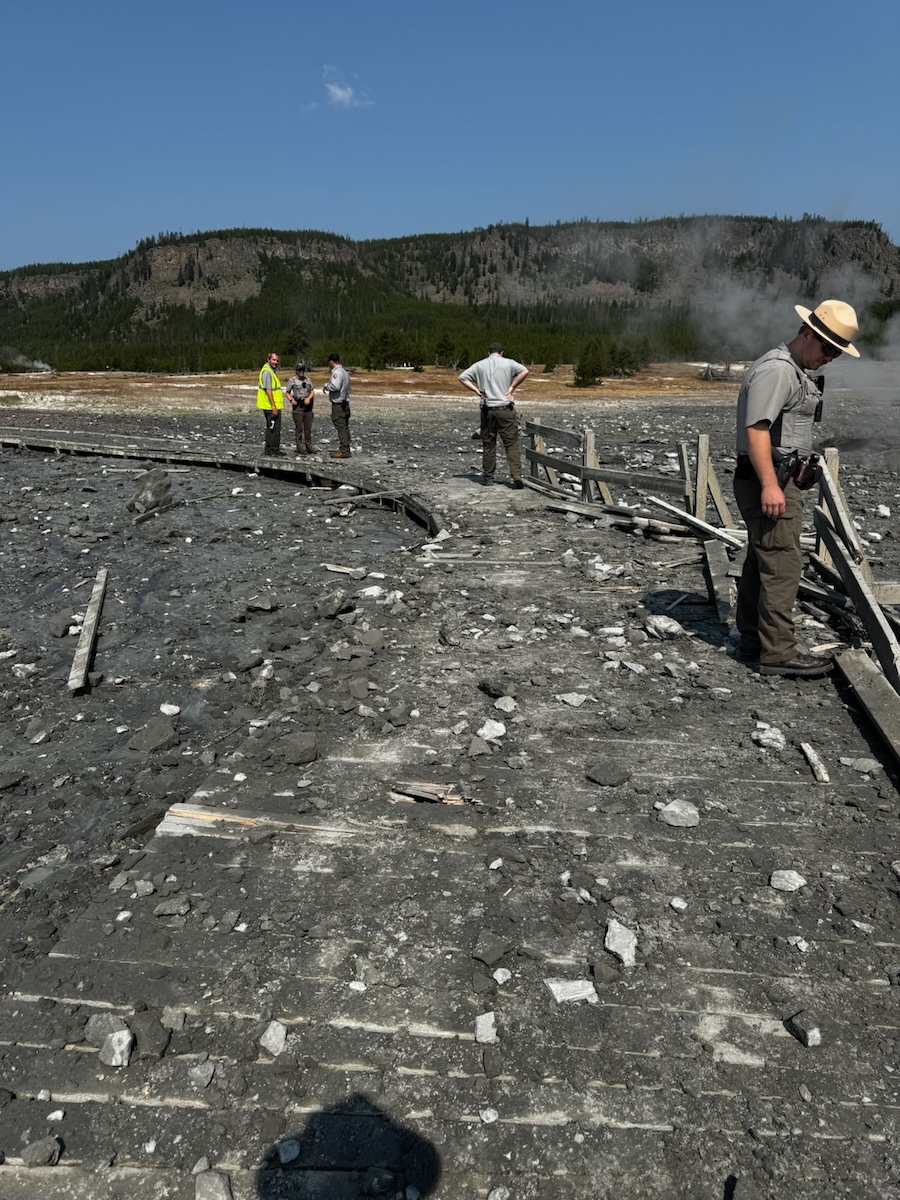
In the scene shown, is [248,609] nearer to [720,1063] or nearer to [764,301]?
[720,1063]

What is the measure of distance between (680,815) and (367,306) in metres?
166

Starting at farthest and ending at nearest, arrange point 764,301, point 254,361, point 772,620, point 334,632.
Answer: point 254,361 < point 764,301 < point 334,632 < point 772,620

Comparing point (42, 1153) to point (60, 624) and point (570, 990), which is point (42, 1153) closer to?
point (570, 990)

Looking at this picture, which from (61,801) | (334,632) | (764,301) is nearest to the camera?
(61,801)

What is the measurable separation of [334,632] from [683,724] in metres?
3.07

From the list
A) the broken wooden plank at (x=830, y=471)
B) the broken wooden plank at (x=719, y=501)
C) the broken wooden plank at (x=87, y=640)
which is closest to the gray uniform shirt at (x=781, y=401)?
the broken wooden plank at (x=830, y=471)

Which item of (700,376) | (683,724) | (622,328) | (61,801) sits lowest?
(61,801)

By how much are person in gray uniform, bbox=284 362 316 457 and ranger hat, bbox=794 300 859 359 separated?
43.3 feet

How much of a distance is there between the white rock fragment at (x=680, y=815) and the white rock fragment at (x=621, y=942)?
76 cm

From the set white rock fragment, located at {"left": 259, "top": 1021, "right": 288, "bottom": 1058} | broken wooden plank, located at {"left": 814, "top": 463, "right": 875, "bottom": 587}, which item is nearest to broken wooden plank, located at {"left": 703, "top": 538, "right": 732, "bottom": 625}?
broken wooden plank, located at {"left": 814, "top": 463, "right": 875, "bottom": 587}

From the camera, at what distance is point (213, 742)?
4598 mm

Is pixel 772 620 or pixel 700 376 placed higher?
pixel 700 376

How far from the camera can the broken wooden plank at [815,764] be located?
381 cm

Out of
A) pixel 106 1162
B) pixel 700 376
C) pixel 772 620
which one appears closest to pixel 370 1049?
pixel 106 1162
